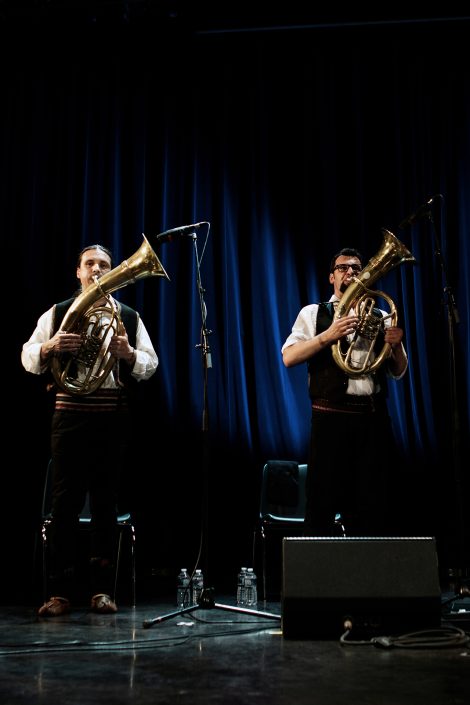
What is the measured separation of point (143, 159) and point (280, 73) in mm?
1304

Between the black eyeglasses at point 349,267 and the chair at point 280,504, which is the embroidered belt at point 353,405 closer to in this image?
the black eyeglasses at point 349,267

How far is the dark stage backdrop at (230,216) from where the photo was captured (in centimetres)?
537

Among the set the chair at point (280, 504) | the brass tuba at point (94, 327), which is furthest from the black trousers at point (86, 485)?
the chair at point (280, 504)

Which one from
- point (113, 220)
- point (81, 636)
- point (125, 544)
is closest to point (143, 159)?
point (113, 220)

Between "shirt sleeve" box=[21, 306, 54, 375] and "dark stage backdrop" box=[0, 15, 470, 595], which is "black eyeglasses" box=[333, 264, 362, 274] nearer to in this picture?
"dark stage backdrop" box=[0, 15, 470, 595]

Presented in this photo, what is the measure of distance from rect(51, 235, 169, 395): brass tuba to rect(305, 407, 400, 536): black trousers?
1214 mm

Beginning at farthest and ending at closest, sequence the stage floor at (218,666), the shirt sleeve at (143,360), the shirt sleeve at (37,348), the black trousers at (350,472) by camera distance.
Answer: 1. the shirt sleeve at (143,360)
2. the shirt sleeve at (37,348)
3. the black trousers at (350,472)
4. the stage floor at (218,666)

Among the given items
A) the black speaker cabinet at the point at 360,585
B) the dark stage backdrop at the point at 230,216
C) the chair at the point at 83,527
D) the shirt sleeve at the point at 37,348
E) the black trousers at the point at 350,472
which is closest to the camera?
the black speaker cabinet at the point at 360,585

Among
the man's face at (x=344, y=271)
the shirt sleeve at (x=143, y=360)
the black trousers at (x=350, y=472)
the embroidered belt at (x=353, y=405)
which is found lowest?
the black trousers at (x=350, y=472)

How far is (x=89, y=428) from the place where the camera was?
4145 millimetres

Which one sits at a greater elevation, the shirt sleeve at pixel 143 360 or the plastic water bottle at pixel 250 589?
the shirt sleeve at pixel 143 360

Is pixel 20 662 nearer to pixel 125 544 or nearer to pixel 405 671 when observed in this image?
pixel 405 671

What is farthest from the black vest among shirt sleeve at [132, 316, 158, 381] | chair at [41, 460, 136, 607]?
chair at [41, 460, 136, 607]

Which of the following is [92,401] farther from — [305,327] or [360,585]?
[360,585]
